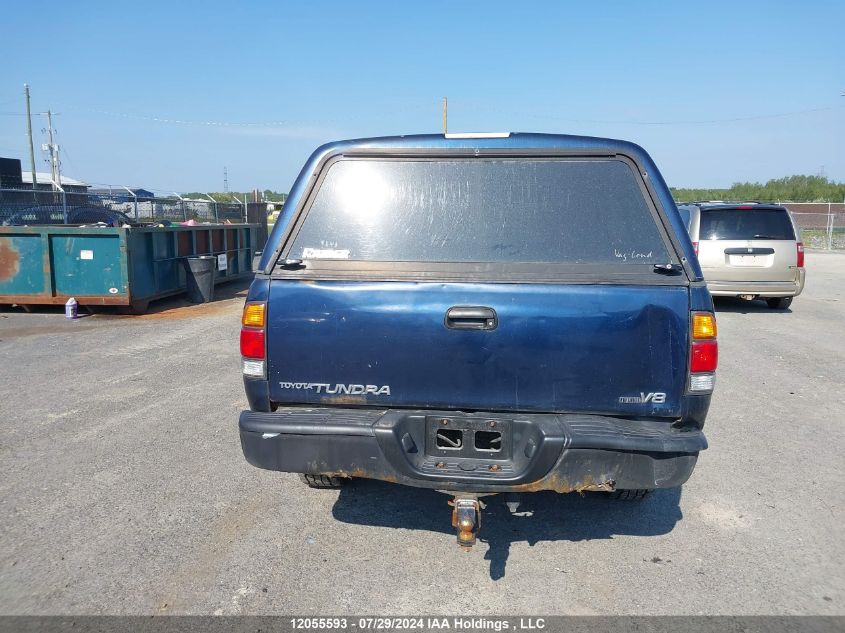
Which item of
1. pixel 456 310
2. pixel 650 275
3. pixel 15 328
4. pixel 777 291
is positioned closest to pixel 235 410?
pixel 456 310

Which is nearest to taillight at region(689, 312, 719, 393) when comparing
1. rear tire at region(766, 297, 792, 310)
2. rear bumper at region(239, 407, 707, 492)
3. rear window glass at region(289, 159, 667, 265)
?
rear bumper at region(239, 407, 707, 492)

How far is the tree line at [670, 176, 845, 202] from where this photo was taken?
5999cm

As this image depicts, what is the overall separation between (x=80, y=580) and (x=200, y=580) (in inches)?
23.1

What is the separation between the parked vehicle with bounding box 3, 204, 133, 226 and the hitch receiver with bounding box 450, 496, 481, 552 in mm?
12983

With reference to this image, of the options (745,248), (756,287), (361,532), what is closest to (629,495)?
(361,532)

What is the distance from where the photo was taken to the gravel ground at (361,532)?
3240 millimetres

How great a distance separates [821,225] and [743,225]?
3678 cm

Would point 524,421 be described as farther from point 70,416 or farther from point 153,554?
point 70,416

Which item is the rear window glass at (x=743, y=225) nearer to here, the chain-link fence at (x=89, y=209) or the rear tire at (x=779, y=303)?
the rear tire at (x=779, y=303)

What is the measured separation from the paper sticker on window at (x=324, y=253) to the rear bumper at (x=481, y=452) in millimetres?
775

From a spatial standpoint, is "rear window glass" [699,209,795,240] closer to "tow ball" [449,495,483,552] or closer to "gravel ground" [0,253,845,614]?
"gravel ground" [0,253,845,614]

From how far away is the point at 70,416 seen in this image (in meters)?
6.00

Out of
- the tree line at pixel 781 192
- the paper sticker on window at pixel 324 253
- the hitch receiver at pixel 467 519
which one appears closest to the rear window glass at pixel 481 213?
the paper sticker on window at pixel 324 253

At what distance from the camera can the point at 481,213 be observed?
347 cm
